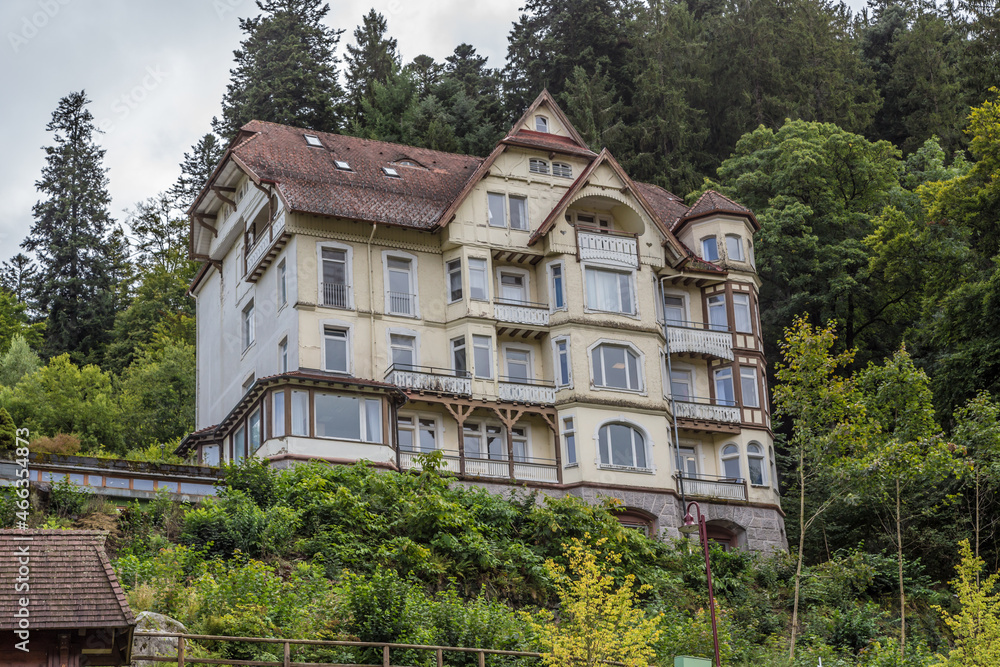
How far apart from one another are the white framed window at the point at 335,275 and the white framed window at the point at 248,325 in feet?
15.5

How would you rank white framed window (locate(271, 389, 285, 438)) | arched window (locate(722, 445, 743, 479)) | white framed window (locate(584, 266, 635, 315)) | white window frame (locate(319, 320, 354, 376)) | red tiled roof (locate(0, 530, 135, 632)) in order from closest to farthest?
red tiled roof (locate(0, 530, 135, 632)), white framed window (locate(271, 389, 285, 438)), white window frame (locate(319, 320, 354, 376)), white framed window (locate(584, 266, 635, 315)), arched window (locate(722, 445, 743, 479))

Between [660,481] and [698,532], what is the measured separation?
242cm

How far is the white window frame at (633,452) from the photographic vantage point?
4972cm

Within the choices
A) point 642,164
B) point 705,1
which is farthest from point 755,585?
point 705,1

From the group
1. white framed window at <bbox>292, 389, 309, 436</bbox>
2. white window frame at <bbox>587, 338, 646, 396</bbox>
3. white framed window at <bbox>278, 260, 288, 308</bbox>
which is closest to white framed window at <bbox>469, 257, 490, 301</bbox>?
white window frame at <bbox>587, 338, 646, 396</bbox>

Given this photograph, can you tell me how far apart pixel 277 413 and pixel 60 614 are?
21303 mm

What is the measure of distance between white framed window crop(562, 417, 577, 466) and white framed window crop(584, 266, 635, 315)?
14.7 ft

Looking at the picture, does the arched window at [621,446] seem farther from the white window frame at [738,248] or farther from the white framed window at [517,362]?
the white window frame at [738,248]

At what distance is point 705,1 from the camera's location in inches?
3322

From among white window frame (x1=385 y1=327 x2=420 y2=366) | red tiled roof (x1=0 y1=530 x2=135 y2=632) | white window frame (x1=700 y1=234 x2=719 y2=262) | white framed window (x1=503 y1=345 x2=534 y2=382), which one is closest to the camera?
red tiled roof (x1=0 y1=530 x2=135 y2=632)

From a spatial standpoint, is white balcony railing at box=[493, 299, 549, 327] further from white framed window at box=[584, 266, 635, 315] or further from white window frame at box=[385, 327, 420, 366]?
white window frame at box=[385, 327, 420, 366]

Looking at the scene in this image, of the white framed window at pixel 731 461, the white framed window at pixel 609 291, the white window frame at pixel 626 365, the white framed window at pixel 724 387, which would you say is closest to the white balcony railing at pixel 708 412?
the white framed window at pixel 724 387

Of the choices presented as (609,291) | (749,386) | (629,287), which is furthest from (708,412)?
(609,291)

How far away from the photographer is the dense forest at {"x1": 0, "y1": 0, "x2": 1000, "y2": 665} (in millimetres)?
38906
